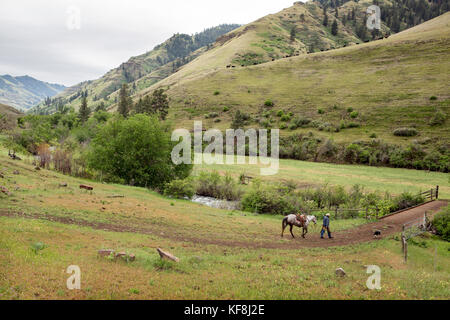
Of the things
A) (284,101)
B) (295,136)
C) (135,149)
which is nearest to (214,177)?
(135,149)

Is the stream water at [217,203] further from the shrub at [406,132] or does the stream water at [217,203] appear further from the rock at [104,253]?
the shrub at [406,132]

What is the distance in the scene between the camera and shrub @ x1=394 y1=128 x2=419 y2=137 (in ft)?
185

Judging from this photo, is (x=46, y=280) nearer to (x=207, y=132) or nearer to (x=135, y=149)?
(x=135, y=149)

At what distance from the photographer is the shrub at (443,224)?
20.7 meters

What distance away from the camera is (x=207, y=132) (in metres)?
80.8

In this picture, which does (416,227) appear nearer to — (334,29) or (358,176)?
(358,176)

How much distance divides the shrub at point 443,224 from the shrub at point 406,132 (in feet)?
136

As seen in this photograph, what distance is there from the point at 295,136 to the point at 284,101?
24.5 m

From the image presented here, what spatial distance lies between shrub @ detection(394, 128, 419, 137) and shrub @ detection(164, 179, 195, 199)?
48578 mm

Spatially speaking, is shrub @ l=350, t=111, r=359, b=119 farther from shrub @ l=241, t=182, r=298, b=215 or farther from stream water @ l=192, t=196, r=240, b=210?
stream water @ l=192, t=196, r=240, b=210

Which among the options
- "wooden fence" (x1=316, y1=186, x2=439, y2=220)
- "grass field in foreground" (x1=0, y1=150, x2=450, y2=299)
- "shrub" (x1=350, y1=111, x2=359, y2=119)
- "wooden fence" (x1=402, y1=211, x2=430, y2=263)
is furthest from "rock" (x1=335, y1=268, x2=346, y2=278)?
"shrub" (x1=350, y1=111, x2=359, y2=119)

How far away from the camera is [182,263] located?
12.2 meters

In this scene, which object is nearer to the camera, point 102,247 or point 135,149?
point 102,247

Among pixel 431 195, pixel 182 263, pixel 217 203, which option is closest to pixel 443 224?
pixel 431 195
